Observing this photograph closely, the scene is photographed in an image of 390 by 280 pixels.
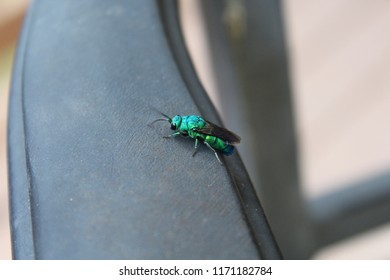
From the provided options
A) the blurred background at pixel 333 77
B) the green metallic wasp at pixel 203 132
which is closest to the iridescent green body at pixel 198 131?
the green metallic wasp at pixel 203 132

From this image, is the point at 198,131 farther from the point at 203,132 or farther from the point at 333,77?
the point at 333,77

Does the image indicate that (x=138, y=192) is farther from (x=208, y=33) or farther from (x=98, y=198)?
(x=208, y=33)

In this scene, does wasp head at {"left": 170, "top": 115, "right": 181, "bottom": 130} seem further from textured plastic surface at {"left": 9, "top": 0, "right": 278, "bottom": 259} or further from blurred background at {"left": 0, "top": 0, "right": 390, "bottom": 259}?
blurred background at {"left": 0, "top": 0, "right": 390, "bottom": 259}

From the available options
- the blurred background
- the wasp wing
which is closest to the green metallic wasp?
the wasp wing

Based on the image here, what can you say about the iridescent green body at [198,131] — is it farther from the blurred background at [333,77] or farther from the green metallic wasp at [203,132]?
the blurred background at [333,77]

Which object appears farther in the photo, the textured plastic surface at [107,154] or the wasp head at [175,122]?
the wasp head at [175,122]
